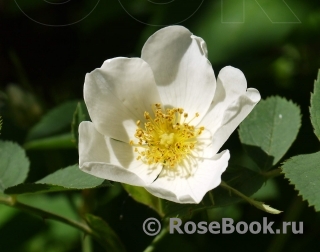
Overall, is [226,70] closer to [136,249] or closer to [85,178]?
[85,178]

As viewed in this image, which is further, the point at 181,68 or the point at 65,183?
the point at 181,68

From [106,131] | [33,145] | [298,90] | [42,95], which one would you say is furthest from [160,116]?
[42,95]

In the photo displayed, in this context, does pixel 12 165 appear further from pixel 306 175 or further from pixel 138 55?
pixel 306 175

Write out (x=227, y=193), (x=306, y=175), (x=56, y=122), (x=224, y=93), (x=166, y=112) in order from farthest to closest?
(x=56, y=122)
(x=166, y=112)
(x=224, y=93)
(x=227, y=193)
(x=306, y=175)

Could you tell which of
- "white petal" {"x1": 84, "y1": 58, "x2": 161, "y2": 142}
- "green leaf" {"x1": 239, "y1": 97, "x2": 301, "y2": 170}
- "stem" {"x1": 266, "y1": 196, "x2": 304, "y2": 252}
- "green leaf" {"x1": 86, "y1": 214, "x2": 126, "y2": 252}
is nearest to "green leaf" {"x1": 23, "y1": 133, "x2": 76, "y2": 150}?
"white petal" {"x1": 84, "y1": 58, "x2": 161, "y2": 142}

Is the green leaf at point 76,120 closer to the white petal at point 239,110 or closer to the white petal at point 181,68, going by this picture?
the white petal at point 181,68

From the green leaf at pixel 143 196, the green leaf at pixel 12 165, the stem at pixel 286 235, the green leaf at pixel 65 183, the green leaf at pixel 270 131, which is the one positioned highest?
the green leaf at pixel 270 131

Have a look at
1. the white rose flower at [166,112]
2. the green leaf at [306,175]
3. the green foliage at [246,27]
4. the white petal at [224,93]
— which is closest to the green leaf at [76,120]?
the white rose flower at [166,112]

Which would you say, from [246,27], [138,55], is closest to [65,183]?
[138,55]
